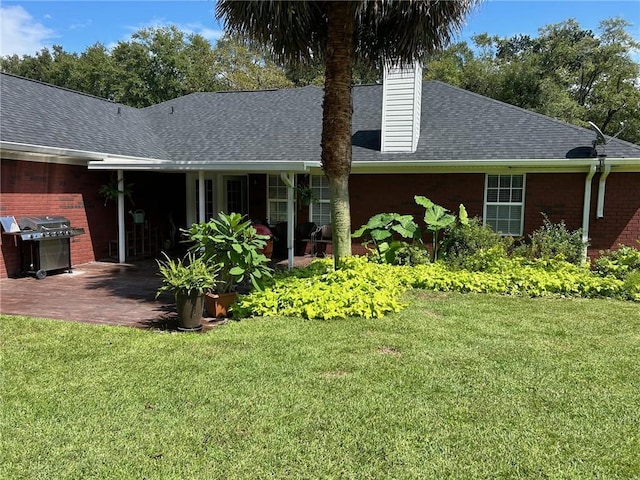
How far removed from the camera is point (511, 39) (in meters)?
36.4

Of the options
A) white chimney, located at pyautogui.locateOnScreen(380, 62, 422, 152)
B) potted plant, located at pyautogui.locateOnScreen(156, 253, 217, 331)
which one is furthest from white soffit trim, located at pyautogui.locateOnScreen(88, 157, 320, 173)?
potted plant, located at pyautogui.locateOnScreen(156, 253, 217, 331)

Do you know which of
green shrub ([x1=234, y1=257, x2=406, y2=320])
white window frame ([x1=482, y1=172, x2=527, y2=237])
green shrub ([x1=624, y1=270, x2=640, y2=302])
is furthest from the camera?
white window frame ([x1=482, y1=172, x2=527, y2=237])

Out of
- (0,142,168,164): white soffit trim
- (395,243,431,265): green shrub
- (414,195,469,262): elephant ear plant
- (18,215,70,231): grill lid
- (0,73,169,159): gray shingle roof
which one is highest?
(0,73,169,159): gray shingle roof

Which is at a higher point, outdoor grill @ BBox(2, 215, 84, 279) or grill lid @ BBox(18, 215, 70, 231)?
grill lid @ BBox(18, 215, 70, 231)

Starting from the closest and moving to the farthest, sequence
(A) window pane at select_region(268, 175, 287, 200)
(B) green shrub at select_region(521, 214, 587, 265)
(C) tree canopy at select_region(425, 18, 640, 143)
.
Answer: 1. (B) green shrub at select_region(521, 214, 587, 265)
2. (A) window pane at select_region(268, 175, 287, 200)
3. (C) tree canopy at select_region(425, 18, 640, 143)

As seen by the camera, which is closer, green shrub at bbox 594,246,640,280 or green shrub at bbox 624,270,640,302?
green shrub at bbox 624,270,640,302

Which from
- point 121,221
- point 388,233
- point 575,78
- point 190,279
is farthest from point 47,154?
point 575,78

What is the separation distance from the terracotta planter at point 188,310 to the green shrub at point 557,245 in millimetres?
7192

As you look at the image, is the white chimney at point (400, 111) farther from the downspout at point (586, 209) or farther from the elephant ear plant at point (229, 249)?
the elephant ear plant at point (229, 249)

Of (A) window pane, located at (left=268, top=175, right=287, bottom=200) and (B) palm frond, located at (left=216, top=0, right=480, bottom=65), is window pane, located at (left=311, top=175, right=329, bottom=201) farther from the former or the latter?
(B) palm frond, located at (left=216, top=0, right=480, bottom=65)

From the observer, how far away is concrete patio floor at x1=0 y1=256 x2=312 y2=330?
21.9ft

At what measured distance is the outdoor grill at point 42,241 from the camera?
923cm

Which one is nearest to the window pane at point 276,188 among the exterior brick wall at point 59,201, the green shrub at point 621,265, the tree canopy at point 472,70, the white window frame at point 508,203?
the exterior brick wall at point 59,201

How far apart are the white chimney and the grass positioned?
6.79m
